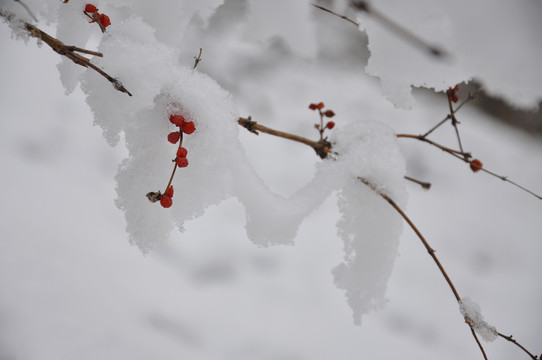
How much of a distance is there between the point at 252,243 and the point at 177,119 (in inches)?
23.5

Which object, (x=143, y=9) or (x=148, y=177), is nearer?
(x=148, y=177)

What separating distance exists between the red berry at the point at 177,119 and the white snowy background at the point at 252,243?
0.06 m

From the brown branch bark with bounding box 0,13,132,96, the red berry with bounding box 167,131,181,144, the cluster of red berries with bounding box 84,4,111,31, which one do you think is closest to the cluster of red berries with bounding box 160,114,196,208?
the red berry with bounding box 167,131,181,144

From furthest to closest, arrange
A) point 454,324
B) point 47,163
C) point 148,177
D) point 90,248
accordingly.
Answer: point 454,324
point 47,163
point 90,248
point 148,177

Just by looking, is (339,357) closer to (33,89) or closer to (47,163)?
(47,163)

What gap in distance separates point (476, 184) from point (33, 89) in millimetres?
2869

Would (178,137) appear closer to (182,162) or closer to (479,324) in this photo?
(182,162)

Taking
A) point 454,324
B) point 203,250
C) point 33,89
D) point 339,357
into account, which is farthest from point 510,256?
point 33,89

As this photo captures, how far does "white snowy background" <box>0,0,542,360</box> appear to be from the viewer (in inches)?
42.9

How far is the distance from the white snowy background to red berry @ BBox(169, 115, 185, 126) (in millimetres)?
62

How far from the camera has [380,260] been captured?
69 cm

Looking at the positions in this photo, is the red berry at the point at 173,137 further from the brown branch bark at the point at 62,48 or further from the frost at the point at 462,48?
the frost at the point at 462,48

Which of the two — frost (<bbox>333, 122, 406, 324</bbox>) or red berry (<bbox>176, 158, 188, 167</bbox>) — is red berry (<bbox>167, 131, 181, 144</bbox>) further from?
frost (<bbox>333, 122, 406, 324</bbox>)

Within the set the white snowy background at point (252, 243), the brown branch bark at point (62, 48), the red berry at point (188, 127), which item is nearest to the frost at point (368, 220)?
the white snowy background at point (252, 243)
